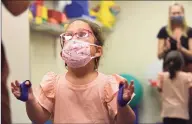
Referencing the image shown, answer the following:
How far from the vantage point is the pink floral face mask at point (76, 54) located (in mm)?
719

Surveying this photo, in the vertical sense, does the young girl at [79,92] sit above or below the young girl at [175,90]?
above

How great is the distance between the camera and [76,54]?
2.36 ft

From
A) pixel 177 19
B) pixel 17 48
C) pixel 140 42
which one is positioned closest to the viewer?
pixel 17 48

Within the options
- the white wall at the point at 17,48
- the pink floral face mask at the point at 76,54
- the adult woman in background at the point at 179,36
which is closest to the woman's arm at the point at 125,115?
the pink floral face mask at the point at 76,54

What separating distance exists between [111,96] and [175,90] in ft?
3.70

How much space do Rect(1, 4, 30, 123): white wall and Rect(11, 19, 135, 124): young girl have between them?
67 cm

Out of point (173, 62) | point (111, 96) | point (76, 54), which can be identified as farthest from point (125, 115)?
point (173, 62)

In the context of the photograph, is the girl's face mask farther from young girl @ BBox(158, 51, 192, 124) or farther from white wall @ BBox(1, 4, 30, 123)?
white wall @ BBox(1, 4, 30, 123)

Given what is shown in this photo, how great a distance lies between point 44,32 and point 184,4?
76cm

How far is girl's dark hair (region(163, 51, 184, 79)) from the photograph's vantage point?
1658mm

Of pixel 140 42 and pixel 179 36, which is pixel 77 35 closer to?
pixel 179 36

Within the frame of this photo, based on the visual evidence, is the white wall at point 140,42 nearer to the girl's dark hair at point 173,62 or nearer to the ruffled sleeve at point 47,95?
the girl's dark hair at point 173,62

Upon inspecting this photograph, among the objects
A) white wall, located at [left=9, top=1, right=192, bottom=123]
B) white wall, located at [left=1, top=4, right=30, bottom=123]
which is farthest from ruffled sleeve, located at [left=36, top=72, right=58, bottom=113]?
white wall, located at [left=9, top=1, right=192, bottom=123]

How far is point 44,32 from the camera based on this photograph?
1932 millimetres
